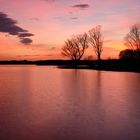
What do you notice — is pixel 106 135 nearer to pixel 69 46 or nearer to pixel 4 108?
pixel 4 108

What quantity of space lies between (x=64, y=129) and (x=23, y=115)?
2.59 metres

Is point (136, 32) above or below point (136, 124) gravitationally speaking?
above

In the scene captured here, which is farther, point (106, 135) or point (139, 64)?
point (139, 64)

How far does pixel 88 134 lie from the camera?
24.8 feet

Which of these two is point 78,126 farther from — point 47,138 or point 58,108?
point 58,108

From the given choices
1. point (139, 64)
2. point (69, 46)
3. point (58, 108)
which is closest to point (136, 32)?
point (139, 64)

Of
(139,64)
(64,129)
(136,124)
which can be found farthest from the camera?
(139,64)

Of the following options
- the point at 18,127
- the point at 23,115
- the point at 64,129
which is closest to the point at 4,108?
the point at 23,115

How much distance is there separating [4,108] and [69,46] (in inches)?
3642

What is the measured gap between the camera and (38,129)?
→ 805 cm

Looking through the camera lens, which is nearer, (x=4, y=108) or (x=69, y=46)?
(x=4, y=108)

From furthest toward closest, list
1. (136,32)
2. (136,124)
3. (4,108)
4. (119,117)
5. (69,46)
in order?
(69,46), (136,32), (4,108), (119,117), (136,124)

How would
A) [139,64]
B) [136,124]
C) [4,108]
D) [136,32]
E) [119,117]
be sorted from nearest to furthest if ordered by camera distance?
[136,124]
[119,117]
[4,108]
[139,64]
[136,32]

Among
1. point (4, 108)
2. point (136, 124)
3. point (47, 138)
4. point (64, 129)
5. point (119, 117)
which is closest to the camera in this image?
point (47, 138)
